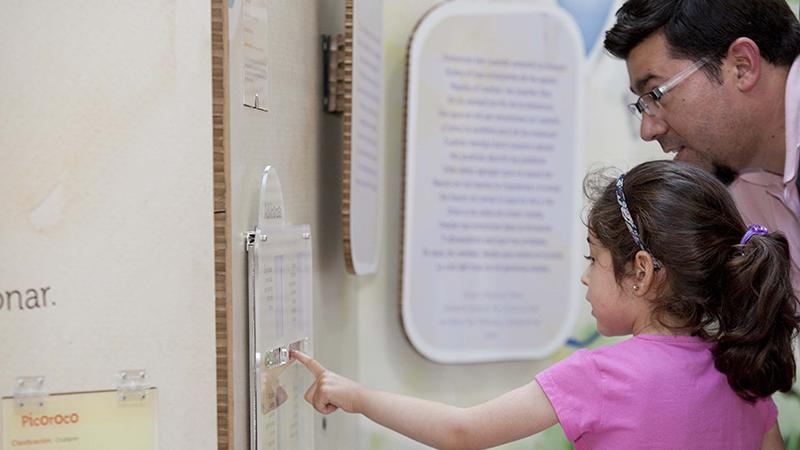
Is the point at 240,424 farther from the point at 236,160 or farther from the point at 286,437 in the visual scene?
the point at 236,160

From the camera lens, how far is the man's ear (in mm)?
1760

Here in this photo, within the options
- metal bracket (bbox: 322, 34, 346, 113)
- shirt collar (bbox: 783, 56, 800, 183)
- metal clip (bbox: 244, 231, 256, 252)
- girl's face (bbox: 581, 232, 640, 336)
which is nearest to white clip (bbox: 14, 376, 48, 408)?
metal clip (bbox: 244, 231, 256, 252)

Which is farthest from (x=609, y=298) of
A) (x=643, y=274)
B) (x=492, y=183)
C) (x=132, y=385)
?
(x=492, y=183)

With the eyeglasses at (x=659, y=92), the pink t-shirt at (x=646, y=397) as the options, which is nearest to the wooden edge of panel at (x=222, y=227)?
the pink t-shirt at (x=646, y=397)

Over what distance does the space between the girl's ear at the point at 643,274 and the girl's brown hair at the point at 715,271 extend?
0.01 metres

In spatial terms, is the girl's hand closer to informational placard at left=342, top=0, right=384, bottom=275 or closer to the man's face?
informational placard at left=342, top=0, right=384, bottom=275

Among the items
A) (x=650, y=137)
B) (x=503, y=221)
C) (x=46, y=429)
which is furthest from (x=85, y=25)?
(x=503, y=221)

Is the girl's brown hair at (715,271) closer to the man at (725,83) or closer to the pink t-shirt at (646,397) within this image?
the pink t-shirt at (646,397)

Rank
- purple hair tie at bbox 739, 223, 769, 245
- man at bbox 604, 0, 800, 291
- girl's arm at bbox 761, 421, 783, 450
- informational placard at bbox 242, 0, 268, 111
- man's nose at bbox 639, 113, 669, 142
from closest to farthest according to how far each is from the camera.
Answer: informational placard at bbox 242, 0, 268, 111 < purple hair tie at bbox 739, 223, 769, 245 < girl's arm at bbox 761, 421, 783, 450 < man at bbox 604, 0, 800, 291 < man's nose at bbox 639, 113, 669, 142

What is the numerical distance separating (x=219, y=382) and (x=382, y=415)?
1.20ft

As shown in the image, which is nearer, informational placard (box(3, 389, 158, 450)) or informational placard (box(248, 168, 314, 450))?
informational placard (box(3, 389, 158, 450))

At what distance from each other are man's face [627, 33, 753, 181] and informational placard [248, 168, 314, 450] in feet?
2.42

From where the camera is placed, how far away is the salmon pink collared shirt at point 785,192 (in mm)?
1716

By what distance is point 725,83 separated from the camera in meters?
1.80
